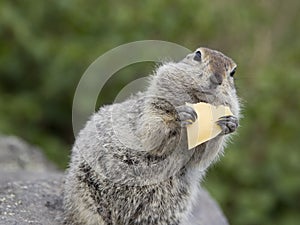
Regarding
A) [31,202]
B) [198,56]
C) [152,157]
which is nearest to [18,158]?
[31,202]

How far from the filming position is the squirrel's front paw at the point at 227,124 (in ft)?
11.4

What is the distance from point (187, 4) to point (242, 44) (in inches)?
34.0

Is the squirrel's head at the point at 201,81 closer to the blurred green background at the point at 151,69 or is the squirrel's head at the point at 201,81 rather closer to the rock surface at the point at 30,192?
the rock surface at the point at 30,192

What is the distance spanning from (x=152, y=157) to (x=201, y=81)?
1.41 ft

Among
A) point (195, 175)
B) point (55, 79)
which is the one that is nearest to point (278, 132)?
point (55, 79)

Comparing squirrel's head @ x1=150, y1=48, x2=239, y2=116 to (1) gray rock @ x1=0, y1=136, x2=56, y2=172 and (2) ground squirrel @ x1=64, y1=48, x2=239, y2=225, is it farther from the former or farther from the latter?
(1) gray rock @ x1=0, y1=136, x2=56, y2=172

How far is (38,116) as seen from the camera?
23.1 feet

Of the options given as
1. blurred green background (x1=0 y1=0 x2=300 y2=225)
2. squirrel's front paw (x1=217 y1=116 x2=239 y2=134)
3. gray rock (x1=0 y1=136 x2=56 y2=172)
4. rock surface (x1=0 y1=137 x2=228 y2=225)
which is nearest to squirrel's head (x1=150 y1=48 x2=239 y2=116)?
squirrel's front paw (x1=217 y1=116 x2=239 y2=134)

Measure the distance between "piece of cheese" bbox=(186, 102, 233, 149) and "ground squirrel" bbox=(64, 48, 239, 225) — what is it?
0.03 meters

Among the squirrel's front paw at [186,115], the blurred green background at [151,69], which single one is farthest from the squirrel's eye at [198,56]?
the blurred green background at [151,69]

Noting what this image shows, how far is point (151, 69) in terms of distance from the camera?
22.3ft

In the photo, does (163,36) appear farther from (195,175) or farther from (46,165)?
(195,175)

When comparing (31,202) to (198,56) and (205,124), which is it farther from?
(198,56)

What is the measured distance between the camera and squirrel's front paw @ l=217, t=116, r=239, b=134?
11.4ft
